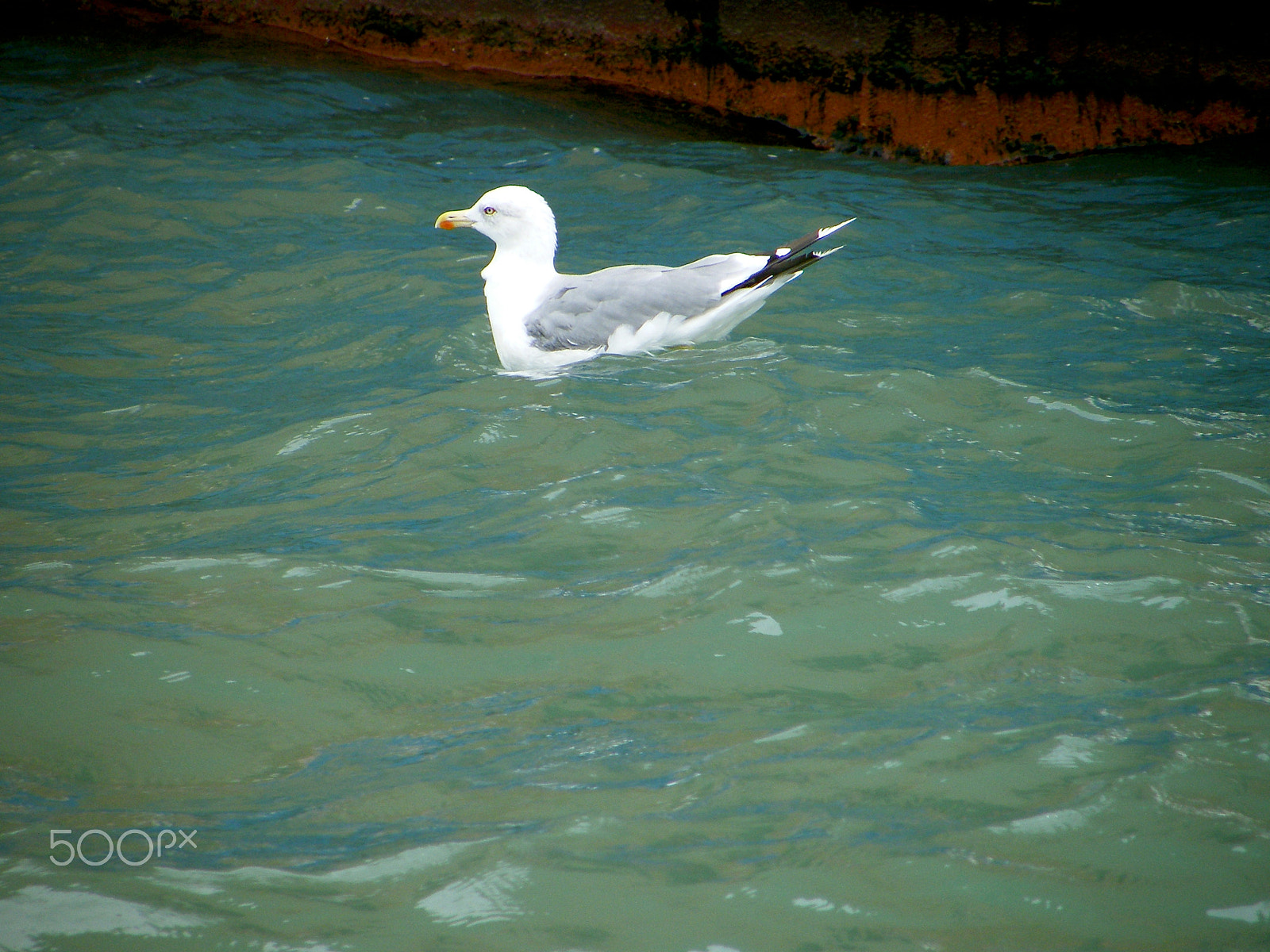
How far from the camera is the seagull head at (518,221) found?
5.50m

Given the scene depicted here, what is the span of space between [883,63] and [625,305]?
5.79 metres

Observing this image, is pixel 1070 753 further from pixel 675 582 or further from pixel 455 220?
pixel 455 220

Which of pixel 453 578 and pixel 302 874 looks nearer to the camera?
pixel 302 874

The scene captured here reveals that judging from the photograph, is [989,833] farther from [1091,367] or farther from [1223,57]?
[1223,57]

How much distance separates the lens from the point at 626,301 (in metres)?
5.11

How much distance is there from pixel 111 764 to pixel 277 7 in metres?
10.5

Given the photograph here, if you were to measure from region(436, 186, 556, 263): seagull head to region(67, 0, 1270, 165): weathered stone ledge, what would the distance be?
518 centimetres

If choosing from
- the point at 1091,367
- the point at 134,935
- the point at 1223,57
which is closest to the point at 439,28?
the point at 1223,57

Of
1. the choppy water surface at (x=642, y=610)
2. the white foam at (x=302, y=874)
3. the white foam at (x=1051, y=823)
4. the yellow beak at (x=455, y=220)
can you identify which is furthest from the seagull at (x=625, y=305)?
the white foam at (x=302, y=874)

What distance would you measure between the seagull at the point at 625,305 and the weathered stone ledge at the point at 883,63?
515 centimetres

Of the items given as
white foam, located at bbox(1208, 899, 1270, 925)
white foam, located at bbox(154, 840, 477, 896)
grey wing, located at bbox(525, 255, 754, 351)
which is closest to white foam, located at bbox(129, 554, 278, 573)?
white foam, located at bbox(154, 840, 477, 896)

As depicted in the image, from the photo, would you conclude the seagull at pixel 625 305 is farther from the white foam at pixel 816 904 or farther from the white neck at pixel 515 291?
the white foam at pixel 816 904

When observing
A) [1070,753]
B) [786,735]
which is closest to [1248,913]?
[1070,753]

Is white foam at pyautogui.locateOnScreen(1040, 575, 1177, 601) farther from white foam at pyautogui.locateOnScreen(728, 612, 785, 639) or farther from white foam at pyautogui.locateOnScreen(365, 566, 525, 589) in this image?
white foam at pyautogui.locateOnScreen(365, 566, 525, 589)
